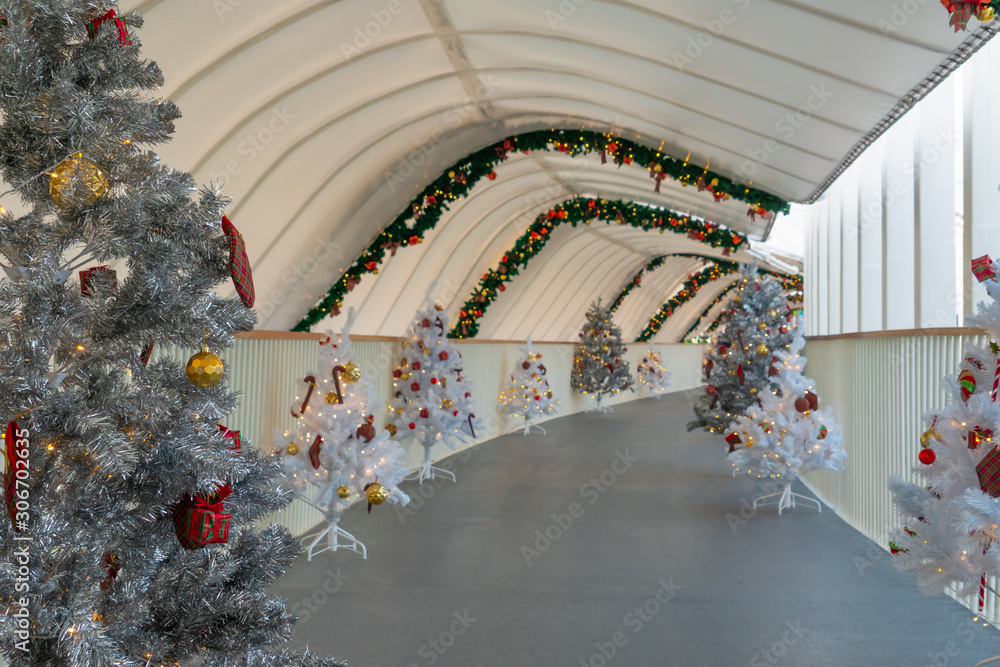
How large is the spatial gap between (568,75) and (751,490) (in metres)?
4.77

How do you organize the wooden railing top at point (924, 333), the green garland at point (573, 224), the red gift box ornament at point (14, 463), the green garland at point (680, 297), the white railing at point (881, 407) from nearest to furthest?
1. the red gift box ornament at point (14, 463)
2. the wooden railing top at point (924, 333)
3. the white railing at point (881, 407)
4. the green garland at point (573, 224)
5. the green garland at point (680, 297)

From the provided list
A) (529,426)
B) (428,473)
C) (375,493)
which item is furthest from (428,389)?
(529,426)

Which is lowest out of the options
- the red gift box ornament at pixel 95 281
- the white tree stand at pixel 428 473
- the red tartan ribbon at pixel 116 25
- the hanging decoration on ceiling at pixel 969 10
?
the white tree stand at pixel 428 473

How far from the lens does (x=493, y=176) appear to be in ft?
33.2

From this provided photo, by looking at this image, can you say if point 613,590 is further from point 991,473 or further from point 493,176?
point 493,176

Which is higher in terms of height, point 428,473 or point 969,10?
point 969,10

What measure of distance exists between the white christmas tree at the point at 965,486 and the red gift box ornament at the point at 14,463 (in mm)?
2986

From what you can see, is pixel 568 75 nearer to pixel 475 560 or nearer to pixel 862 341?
pixel 862 341

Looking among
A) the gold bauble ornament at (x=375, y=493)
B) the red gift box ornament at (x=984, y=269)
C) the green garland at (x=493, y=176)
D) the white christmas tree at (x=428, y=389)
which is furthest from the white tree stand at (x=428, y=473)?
the red gift box ornament at (x=984, y=269)

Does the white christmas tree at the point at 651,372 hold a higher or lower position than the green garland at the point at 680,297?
lower

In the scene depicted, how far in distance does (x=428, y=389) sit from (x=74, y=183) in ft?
23.2

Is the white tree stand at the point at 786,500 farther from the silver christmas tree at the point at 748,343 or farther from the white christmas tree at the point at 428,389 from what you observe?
the white christmas tree at the point at 428,389

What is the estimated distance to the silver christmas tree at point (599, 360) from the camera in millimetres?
18844

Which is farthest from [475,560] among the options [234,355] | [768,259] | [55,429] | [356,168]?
[768,259]
